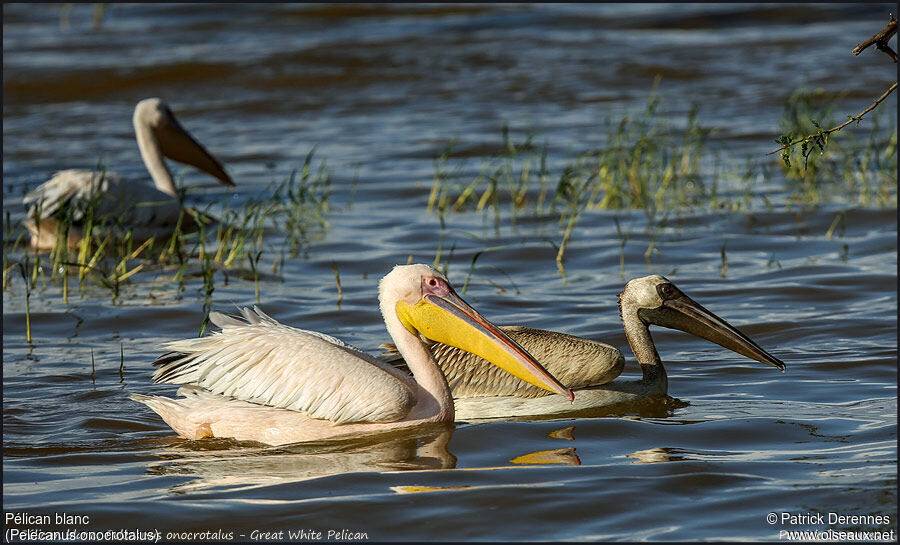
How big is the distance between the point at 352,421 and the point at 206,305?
2143mm

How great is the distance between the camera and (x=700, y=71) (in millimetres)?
14078

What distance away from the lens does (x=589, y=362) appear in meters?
4.89

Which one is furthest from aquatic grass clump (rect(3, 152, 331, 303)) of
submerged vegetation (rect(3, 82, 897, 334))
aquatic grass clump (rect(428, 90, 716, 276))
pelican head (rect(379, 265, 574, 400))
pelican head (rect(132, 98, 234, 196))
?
pelican head (rect(379, 265, 574, 400))

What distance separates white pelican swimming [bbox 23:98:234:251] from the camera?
26.1ft

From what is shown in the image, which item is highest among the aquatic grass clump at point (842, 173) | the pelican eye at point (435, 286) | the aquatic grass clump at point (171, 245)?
the pelican eye at point (435, 286)

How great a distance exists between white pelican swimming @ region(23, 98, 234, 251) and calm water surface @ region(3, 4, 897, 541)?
39 cm

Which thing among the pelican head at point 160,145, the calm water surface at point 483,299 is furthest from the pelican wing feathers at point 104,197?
the pelican head at point 160,145

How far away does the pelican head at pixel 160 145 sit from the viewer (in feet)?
30.6

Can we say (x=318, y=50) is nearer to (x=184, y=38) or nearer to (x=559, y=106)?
(x=184, y=38)

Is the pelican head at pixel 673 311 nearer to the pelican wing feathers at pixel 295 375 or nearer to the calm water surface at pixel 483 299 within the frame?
the calm water surface at pixel 483 299

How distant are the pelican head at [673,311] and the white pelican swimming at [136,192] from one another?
3369 mm

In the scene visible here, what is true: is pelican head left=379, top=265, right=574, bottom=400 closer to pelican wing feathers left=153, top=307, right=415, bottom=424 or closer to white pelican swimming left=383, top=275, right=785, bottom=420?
pelican wing feathers left=153, top=307, right=415, bottom=424

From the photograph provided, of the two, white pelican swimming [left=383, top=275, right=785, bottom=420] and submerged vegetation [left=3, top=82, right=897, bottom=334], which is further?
submerged vegetation [left=3, top=82, right=897, bottom=334]

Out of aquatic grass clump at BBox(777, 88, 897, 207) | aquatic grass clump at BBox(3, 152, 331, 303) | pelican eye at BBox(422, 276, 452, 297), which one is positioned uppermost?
pelican eye at BBox(422, 276, 452, 297)
